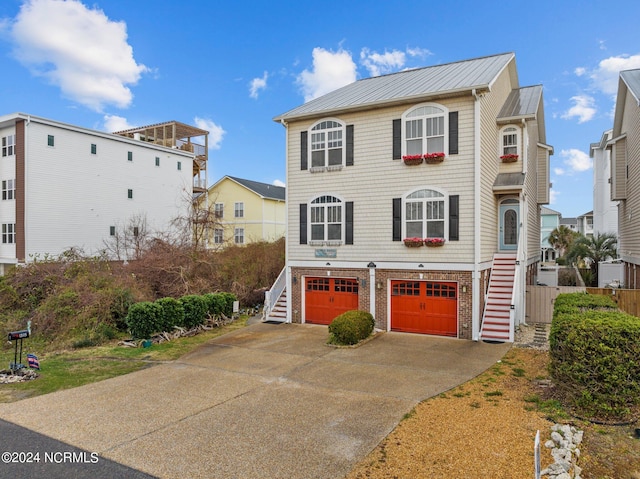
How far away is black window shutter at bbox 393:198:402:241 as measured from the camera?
1567 cm

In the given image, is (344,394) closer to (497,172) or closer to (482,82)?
(482,82)

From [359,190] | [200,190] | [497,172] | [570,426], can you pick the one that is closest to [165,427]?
[570,426]

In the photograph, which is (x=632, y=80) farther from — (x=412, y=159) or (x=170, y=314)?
(x=170, y=314)

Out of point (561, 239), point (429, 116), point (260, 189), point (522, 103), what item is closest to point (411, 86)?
point (429, 116)

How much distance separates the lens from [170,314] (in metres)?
15.1

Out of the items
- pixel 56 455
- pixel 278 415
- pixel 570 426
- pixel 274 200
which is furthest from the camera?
pixel 274 200

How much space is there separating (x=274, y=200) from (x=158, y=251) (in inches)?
757

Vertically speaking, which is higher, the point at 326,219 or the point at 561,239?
the point at 326,219

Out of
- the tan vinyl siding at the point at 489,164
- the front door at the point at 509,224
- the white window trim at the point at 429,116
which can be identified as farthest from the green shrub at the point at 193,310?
the front door at the point at 509,224

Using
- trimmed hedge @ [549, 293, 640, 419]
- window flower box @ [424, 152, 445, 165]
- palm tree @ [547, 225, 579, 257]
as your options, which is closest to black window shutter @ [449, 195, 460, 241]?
window flower box @ [424, 152, 445, 165]

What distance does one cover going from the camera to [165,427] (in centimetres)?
731

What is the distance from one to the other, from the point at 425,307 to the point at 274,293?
683 cm

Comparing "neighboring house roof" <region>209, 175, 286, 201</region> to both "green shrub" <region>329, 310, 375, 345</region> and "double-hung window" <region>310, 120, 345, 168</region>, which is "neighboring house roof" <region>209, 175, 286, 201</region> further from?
"green shrub" <region>329, 310, 375, 345</region>

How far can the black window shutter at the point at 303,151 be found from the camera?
1758cm
